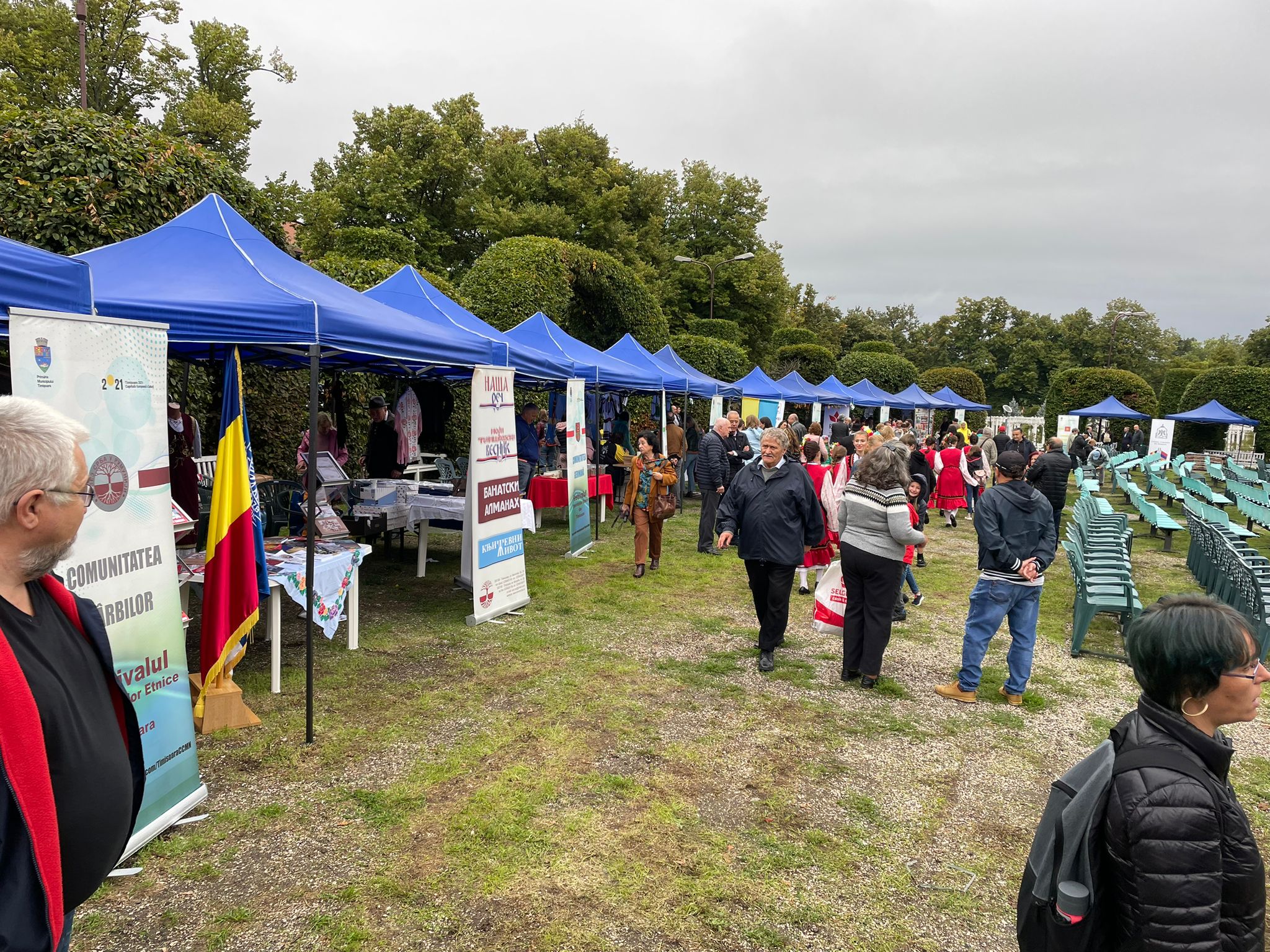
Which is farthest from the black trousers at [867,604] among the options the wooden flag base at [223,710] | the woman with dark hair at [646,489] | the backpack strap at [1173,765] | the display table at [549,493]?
the display table at [549,493]

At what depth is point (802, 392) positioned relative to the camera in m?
21.8

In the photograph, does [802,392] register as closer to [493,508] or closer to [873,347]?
[493,508]

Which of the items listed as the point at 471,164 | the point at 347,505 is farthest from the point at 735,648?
the point at 471,164

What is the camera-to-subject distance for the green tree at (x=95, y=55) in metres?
23.2

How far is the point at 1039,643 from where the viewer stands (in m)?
6.84

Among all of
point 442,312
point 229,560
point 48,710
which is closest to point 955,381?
point 442,312

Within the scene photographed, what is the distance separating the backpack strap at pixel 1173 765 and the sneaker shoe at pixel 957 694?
4.12 metres

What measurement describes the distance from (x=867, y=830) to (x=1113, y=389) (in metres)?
36.2

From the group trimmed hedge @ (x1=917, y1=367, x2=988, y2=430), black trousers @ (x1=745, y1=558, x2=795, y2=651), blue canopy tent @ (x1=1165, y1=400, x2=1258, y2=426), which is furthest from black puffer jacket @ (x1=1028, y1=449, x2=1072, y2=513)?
trimmed hedge @ (x1=917, y1=367, x2=988, y2=430)

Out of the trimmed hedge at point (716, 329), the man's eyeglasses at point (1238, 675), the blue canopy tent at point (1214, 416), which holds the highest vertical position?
the trimmed hedge at point (716, 329)

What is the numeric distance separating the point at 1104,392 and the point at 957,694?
33.7 metres

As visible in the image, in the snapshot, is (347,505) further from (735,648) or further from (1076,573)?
(1076,573)

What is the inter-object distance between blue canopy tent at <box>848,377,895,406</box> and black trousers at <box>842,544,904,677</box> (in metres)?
20.3

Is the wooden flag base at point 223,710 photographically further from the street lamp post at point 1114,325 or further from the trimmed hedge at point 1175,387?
the trimmed hedge at point 1175,387
